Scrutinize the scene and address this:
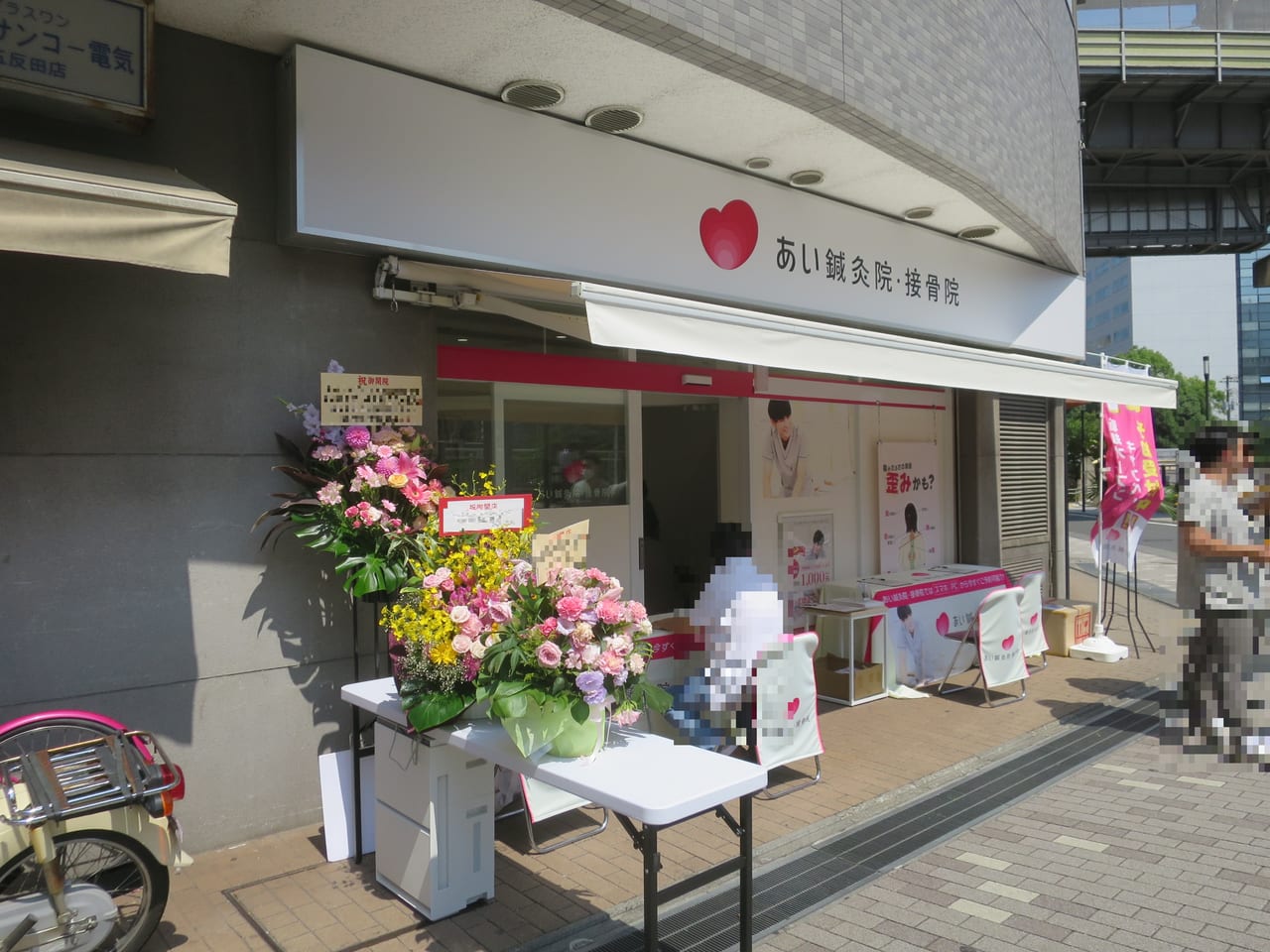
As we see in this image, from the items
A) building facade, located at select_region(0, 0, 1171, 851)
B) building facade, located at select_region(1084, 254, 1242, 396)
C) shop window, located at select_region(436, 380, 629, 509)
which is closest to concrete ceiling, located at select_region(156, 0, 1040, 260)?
building facade, located at select_region(0, 0, 1171, 851)

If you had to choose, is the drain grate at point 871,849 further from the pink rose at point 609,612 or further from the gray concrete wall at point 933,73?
the gray concrete wall at point 933,73

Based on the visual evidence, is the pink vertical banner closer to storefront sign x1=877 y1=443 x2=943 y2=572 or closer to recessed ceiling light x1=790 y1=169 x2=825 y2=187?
storefront sign x1=877 y1=443 x2=943 y2=572

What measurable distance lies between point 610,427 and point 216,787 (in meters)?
3.65

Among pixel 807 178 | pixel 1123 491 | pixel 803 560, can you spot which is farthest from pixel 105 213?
pixel 1123 491

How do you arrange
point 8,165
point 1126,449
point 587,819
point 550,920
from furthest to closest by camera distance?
point 1126,449 → point 587,819 → point 550,920 → point 8,165

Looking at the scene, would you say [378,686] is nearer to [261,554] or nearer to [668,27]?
[261,554]

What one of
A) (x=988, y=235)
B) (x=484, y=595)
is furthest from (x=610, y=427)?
(x=988, y=235)

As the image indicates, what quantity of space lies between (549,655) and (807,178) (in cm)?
538

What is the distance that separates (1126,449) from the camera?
9.09 metres

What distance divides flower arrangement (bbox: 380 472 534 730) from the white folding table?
0.18 metres

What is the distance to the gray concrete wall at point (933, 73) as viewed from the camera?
4.86m

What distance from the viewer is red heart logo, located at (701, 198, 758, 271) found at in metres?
6.48

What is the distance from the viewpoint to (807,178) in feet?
23.0

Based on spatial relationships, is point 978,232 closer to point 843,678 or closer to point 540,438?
point 843,678
